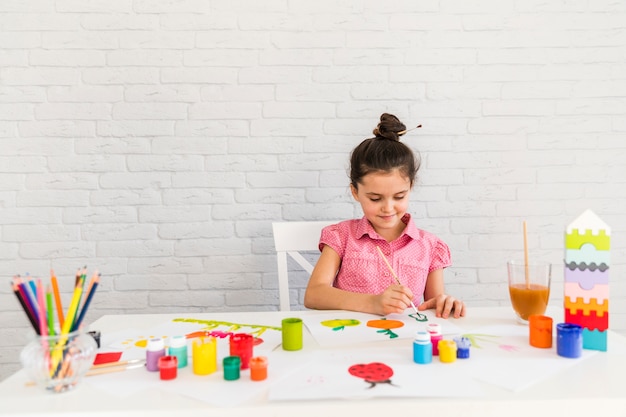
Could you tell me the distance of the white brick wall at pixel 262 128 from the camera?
1919 mm

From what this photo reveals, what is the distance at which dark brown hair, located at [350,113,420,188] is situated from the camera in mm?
1588

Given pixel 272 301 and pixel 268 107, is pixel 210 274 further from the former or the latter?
pixel 268 107

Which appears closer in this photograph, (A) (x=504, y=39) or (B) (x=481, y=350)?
(B) (x=481, y=350)

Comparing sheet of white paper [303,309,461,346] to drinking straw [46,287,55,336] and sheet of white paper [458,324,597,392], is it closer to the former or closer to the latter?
sheet of white paper [458,324,597,392]

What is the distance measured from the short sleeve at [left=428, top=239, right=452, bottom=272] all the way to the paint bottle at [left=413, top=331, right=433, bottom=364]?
0.78 meters

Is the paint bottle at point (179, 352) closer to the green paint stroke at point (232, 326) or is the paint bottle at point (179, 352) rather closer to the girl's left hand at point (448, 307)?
the green paint stroke at point (232, 326)

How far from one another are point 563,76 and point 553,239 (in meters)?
0.62

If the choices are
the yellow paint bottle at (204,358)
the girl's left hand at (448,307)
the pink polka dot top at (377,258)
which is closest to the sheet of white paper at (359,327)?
the girl's left hand at (448,307)

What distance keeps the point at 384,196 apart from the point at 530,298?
546 millimetres

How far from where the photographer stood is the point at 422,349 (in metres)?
0.92

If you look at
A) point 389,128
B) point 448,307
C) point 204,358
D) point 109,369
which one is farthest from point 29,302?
point 389,128

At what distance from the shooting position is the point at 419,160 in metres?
1.94

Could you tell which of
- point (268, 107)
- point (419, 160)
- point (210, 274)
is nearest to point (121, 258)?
point (210, 274)

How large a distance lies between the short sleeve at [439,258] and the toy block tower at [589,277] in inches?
25.9
